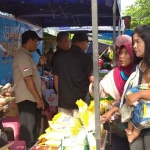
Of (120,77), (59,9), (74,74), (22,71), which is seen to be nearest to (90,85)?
(120,77)

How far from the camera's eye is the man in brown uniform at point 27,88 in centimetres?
367

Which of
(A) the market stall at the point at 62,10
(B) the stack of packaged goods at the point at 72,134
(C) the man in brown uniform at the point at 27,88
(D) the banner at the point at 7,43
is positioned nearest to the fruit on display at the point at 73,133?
(B) the stack of packaged goods at the point at 72,134

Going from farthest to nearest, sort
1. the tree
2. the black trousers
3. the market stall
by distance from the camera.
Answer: the tree, the market stall, the black trousers

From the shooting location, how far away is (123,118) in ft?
7.52

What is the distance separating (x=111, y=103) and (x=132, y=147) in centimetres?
55

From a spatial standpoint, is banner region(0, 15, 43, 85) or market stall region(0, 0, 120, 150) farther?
market stall region(0, 0, 120, 150)

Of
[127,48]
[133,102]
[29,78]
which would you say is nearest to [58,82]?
[29,78]

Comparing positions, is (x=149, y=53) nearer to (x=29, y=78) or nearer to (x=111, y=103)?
(x=111, y=103)

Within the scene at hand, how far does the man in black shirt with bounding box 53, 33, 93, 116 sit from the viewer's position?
12.3 feet

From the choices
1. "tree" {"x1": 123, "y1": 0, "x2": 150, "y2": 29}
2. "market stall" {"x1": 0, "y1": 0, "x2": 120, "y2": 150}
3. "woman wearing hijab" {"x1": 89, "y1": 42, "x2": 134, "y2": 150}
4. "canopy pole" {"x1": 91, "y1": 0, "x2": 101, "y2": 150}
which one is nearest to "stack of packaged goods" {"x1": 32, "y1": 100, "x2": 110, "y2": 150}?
"canopy pole" {"x1": 91, "y1": 0, "x2": 101, "y2": 150}

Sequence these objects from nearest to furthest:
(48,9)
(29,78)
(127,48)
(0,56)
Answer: (127,48)
(29,78)
(0,56)
(48,9)

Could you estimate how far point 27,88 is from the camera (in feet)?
12.3

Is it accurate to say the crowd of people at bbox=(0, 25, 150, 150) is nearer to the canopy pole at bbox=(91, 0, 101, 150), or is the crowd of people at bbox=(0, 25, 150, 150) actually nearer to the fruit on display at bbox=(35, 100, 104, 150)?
the canopy pole at bbox=(91, 0, 101, 150)

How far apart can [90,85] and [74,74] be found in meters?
0.96
